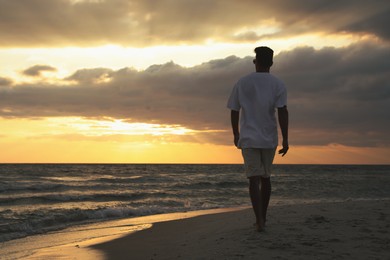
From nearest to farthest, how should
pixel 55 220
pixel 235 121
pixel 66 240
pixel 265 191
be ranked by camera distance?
pixel 235 121 < pixel 265 191 < pixel 66 240 < pixel 55 220

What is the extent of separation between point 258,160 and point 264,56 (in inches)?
46.6

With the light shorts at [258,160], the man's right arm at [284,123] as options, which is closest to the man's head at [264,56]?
the man's right arm at [284,123]

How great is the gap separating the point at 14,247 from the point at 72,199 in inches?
400

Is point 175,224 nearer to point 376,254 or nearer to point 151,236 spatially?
point 151,236

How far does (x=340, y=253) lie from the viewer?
12.4ft

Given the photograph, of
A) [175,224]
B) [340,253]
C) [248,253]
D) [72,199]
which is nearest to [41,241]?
[175,224]

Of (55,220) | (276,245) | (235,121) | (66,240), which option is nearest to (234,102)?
(235,121)

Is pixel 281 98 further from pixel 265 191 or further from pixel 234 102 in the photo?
pixel 265 191

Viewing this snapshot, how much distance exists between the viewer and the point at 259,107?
4.54 metres

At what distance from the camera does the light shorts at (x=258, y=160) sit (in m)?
4.51

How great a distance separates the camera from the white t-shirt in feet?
14.7

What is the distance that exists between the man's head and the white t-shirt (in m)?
0.16

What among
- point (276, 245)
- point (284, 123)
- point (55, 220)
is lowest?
point (55, 220)

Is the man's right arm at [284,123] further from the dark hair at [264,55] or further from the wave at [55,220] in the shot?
the wave at [55,220]
